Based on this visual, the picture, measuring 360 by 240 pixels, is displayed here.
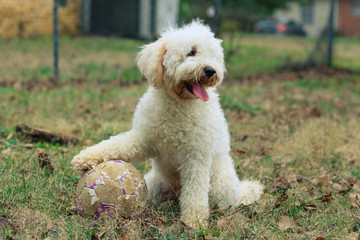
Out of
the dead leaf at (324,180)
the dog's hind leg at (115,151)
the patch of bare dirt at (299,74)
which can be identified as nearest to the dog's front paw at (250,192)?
the dead leaf at (324,180)

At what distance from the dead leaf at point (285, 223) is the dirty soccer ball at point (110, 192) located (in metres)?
1.02

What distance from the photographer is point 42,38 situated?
1434 centimetres

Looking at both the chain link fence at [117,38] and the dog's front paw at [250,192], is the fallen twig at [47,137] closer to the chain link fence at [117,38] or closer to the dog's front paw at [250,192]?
the dog's front paw at [250,192]

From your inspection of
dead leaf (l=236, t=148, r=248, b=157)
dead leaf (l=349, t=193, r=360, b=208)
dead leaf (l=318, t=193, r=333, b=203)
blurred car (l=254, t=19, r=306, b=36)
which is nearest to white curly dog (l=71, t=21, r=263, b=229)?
dead leaf (l=318, t=193, r=333, b=203)

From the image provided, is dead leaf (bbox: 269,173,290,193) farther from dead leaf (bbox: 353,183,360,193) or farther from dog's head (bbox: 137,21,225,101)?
dog's head (bbox: 137,21,225,101)

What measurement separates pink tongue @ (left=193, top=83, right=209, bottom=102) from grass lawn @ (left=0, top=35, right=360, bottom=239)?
35.7 inches

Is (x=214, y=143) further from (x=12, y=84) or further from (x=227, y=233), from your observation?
(x=12, y=84)

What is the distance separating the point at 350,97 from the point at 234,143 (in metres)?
4.10

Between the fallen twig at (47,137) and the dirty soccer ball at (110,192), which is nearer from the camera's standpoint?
the dirty soccer ball at (110,192)

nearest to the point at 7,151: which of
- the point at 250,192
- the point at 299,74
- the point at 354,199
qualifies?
the point at 250,192

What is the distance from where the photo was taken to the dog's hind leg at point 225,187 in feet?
11.4

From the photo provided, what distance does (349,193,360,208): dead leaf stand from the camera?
3536 millimetres

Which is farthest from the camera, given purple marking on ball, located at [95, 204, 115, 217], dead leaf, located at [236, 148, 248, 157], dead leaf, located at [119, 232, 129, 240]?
dead leaf, located at [236, 148, 248, 157]

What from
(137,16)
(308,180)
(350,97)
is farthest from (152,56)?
(137,16)
